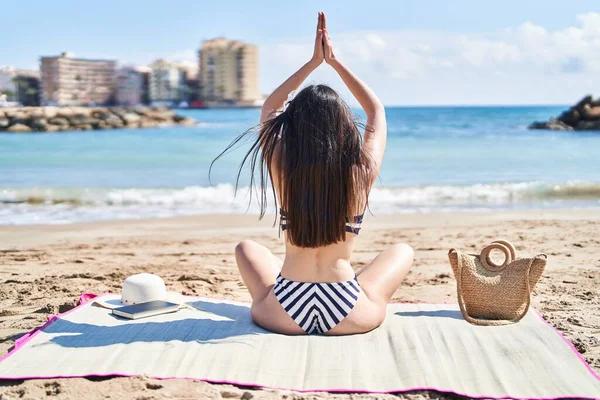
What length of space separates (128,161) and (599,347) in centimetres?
1593

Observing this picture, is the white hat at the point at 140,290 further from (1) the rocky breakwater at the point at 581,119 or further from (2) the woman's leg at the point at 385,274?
(1) the rocky breakwater at the point at 581,119

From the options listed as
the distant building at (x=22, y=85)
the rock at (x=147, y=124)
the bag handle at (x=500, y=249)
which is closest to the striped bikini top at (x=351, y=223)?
the bag handle at (x=500, y=249)

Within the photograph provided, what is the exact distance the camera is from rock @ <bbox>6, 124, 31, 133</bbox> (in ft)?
107

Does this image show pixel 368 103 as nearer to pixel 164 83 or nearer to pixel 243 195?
pixel 243 195

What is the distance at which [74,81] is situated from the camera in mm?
64188

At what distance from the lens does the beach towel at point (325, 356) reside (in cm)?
291

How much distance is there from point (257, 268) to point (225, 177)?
10794mm

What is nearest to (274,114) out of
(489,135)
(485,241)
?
(485,241)

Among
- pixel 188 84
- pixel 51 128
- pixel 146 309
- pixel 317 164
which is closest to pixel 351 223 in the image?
pixel 317 164

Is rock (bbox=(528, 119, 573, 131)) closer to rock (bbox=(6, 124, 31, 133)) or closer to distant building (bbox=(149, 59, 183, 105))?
rock (bbox=(6, 124, 31, 133))

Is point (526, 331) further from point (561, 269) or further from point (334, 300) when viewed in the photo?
point (561, 269)

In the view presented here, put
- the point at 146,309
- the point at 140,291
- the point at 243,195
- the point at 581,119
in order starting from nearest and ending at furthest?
1. the point at 146,309
2. the point at 140,291
3. the point at 243,195
4. the point at 581,119

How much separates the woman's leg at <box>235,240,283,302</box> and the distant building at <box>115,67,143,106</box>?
73525 millimetres

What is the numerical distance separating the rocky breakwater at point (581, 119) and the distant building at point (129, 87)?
5291cm
